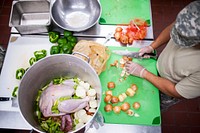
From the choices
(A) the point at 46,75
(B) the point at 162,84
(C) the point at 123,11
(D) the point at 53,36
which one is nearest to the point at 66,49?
(D) the point at 53,36

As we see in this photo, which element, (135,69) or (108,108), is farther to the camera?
(135,69)

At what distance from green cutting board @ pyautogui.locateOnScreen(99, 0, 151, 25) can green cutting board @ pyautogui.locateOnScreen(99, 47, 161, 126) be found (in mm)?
278

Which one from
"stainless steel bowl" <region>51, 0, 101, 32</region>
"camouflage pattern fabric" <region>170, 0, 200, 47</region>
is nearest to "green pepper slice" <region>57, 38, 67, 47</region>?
"stainless steel bowl" <region>51, 0, 101, 32</region>

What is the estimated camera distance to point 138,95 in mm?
1601

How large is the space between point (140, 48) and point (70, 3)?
70 cm

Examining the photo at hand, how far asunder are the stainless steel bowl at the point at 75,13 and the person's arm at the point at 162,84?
23.3 inches

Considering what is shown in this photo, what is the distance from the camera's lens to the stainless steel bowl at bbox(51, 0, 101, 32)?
1755 mm

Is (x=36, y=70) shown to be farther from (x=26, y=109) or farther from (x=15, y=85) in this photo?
(x=15, y=85)

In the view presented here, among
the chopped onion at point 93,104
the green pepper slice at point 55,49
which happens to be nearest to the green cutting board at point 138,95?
the chopped onion at point 93,104

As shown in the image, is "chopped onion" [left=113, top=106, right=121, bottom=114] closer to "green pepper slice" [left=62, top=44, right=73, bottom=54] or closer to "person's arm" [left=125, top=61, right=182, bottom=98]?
"person's arm" [left=125, top=61, right=182, bottom=98]

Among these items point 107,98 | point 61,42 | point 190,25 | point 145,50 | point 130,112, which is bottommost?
point 130,112

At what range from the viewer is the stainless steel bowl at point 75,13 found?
175 centimetres

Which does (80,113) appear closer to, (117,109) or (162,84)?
(117,109)

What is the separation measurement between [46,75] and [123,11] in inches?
35.1
